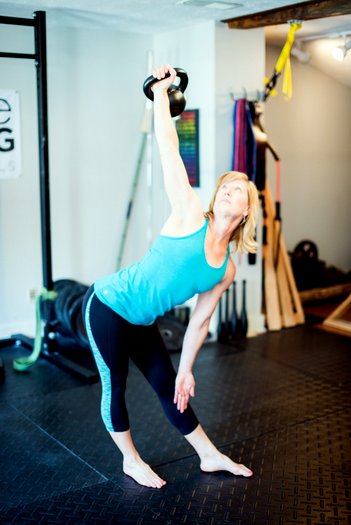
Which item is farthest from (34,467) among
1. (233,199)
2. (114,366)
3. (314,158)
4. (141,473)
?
(314,158)

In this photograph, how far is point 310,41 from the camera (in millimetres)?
5527

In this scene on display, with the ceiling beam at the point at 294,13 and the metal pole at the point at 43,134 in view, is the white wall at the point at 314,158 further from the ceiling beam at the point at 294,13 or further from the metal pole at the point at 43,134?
the metal pole at the point at 43,134

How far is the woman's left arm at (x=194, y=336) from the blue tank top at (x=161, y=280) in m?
0.08

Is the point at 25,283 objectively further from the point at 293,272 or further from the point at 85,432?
the point at 293,272

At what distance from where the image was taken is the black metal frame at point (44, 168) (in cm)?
407

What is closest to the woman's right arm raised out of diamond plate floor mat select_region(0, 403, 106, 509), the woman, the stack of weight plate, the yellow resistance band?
the woman

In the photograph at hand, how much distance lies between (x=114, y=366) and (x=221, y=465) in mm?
672

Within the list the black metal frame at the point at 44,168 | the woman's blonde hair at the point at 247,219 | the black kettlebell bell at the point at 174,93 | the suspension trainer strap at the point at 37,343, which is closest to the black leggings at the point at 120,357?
the woman's blonde hair at the point at 247,219

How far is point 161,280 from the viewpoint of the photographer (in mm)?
2498

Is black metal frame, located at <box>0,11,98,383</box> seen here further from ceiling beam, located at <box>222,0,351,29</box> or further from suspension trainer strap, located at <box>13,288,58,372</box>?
ceiling beam, located at <box>222,0,351,29</box>

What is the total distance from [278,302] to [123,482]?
2.80m

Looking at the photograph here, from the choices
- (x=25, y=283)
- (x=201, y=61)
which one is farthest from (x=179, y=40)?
(x=25, y=283)

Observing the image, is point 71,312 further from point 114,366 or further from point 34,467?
point 114,366

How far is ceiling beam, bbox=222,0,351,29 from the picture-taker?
4020mm
